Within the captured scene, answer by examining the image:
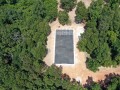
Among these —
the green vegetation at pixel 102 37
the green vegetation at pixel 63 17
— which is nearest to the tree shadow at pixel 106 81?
the green vegetation at pixel 102 37

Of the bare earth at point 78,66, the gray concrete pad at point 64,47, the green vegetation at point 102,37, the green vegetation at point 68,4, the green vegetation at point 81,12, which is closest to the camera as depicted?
the green vegetation at point 102,37

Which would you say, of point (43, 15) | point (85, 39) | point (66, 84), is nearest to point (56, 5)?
A: point (43, 15)

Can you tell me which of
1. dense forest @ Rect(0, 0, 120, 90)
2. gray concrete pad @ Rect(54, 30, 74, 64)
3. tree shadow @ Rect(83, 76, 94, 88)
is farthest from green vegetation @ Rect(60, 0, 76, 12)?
tree shadow @ Rect(83, 76, 94, 88)

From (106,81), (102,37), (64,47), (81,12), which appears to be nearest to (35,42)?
(64,47)

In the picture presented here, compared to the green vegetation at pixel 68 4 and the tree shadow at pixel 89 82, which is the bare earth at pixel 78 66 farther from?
the green vegetation at pixel 68 4

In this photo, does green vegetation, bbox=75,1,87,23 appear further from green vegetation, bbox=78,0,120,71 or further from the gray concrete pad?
the gray concrete pad

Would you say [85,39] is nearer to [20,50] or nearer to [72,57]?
[72,57]
